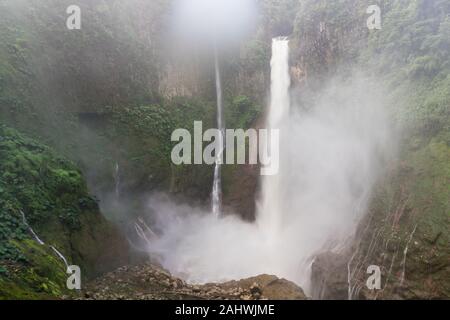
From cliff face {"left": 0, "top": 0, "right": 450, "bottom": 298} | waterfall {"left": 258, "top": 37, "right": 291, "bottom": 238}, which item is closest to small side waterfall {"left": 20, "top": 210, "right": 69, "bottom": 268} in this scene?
cliff face {"left": 0, "top": 0, "right": 450, "bottom": 298}

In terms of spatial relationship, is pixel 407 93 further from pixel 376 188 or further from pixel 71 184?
pixel 71 184

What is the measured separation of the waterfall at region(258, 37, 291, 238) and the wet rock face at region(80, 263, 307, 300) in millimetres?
7012

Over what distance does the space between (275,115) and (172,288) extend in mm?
14108

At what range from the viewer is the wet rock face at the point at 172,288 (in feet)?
44.8

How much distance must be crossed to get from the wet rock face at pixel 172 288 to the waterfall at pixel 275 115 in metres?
7.01

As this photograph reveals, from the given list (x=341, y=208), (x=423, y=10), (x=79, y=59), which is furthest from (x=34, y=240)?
(x=423, y=10)

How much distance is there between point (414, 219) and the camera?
1585cm

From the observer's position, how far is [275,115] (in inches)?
1004

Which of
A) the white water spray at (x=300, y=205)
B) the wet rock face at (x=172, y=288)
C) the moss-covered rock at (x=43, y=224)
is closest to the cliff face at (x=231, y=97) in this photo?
the moss-covered rock at (x=43, y=224)

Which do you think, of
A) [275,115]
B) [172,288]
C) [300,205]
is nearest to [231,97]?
[275,115]

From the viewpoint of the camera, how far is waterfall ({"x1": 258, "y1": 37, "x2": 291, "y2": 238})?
2278 cm

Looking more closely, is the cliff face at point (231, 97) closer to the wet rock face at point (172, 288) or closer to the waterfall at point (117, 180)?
the waterfall at point (117, 180)

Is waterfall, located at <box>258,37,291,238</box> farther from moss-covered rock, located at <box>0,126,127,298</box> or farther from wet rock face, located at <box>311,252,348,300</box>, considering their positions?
moss-covered rock, located at <box>0,126,127,298</box>

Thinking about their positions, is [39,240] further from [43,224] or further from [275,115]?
[275,115]
